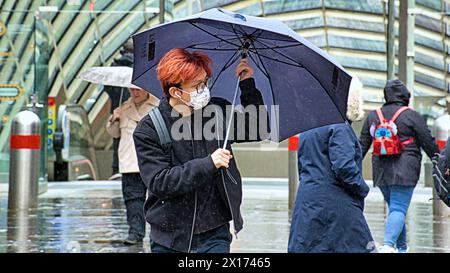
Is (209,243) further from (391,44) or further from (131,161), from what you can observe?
(391,44)

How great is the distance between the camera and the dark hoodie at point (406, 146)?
8.22m

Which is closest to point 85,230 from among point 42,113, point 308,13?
point 42,113

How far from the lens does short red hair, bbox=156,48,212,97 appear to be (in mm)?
4371

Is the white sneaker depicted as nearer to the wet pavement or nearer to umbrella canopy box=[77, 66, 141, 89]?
the wet pavement

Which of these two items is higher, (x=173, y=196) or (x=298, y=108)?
(x=298, y=108)

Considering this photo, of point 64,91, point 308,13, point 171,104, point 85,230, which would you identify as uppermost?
point 308,13

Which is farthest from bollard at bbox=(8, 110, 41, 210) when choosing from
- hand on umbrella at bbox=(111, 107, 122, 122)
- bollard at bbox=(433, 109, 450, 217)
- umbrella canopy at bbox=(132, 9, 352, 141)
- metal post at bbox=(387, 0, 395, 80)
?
umbrella canopy at bbox=(132, 9, 352, 141)

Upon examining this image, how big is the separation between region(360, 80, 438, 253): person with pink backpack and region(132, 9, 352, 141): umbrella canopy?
10.9ft

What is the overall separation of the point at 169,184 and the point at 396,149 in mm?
4354
